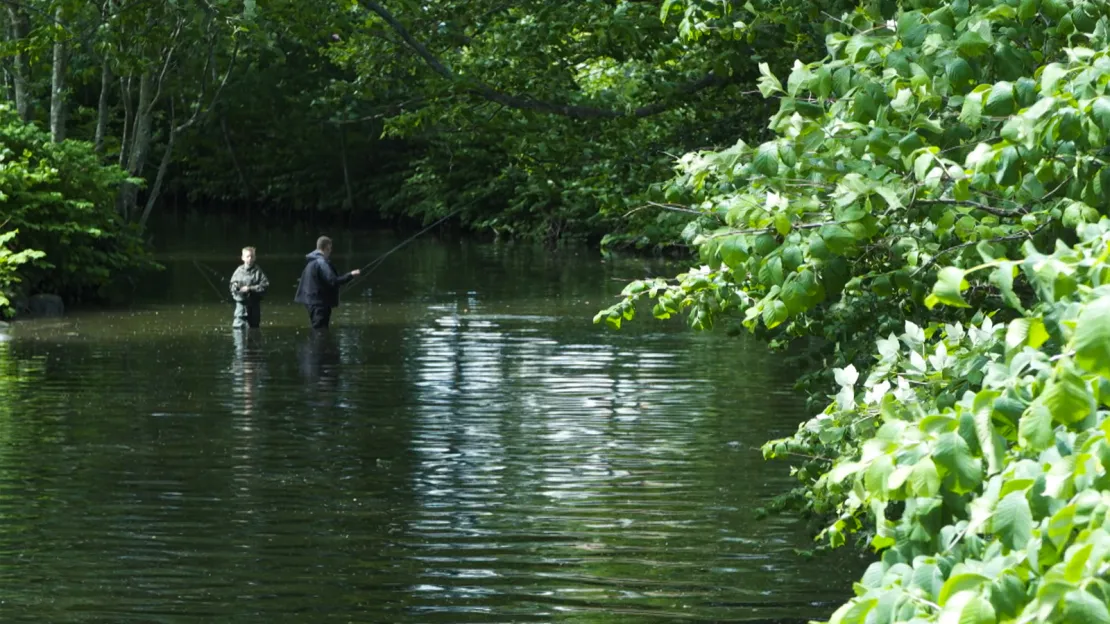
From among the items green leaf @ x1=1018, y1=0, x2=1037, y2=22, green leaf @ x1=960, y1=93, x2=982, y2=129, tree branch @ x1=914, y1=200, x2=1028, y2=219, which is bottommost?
tree branch @ x1=914, y1=200, x2=1028, y2=219

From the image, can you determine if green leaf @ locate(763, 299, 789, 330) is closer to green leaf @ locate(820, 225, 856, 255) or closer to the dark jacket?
green leaf @ locate(820, 225, 856, 255)

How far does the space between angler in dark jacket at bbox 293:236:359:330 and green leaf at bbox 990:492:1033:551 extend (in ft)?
69.1

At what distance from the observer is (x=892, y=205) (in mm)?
5902

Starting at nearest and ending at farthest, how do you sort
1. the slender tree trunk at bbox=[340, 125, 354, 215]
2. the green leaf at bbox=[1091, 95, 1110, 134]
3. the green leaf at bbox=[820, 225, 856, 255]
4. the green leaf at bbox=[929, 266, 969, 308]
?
the green leaf at bbox=[929, 266, 969, 308] → the green leaf at bbox=[1091, 95, 1110, 134] → the green leaf at bbox=[820, 225, 856, 255] → the slender tree trunk at bbox=[340, 125, 354, 215]

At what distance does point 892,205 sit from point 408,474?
Answer: 28.0 ft

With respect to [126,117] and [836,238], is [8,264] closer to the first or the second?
[126,117]

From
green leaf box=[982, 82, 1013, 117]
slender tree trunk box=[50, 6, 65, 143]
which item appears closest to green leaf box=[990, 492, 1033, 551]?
green leaf box=[982, 82, 1013, 117]

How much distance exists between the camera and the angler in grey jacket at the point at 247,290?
25.0m

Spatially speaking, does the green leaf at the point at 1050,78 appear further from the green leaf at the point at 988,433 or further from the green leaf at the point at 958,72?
the green leaf at the point at 988,433

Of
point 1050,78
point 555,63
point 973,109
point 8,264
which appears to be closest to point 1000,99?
point 973,109

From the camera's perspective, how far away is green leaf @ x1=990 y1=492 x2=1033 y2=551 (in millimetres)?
3799

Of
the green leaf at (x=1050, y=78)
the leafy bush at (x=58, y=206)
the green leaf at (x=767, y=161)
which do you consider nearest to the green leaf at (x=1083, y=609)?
the green leaf at (x=1050, y=78)

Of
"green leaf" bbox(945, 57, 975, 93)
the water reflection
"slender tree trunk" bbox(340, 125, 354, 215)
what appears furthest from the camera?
"slender tree trunk" bbox(340, 125, 354, 215)

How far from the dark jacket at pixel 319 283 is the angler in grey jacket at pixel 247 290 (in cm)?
51
